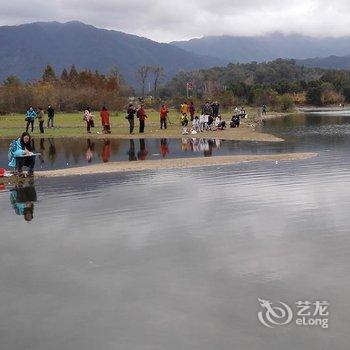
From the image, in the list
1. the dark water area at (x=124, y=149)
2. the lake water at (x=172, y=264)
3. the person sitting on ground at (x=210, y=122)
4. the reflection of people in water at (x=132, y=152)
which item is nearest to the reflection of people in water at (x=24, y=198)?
the lake water at (x=172, y=264)

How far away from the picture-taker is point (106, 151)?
24000 mm

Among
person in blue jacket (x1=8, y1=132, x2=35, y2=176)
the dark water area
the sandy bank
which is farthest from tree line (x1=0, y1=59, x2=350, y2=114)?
person in blue jacket (x1=8, y1=132, x2=35, y2=176)

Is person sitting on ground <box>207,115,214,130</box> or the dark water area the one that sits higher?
person sitting on ground <box>207,115,214,130</box>

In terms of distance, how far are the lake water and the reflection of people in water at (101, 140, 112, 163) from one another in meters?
6.82

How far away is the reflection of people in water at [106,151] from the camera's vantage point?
21375 mm

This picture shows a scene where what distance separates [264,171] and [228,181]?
211 centimetres

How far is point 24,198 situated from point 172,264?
651cm

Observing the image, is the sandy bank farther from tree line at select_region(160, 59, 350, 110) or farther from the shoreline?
tree line at select_region(160, 59, 350, 110)

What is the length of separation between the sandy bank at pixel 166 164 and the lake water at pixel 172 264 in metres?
3.12

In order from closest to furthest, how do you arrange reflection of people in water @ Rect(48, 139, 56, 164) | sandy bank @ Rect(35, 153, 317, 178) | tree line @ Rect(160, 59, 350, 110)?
sandy bank @ Rect(35, 153, 317, 178), reflection of people in water @ Rect(48, 139, 56, 164), tree line @ Rect(160, 59, 350, 110)

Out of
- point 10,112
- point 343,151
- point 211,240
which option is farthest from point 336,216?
point 10,112

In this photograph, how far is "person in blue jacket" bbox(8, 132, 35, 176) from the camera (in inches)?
667

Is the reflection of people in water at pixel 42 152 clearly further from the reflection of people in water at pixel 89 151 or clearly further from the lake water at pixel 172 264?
the lake water at pixel 172 264

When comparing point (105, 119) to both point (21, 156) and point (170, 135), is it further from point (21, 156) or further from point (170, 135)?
point (21, 156)
